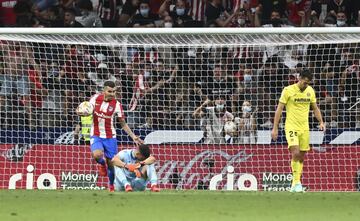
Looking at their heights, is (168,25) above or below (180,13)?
below

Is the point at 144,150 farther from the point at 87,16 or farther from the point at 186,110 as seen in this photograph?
the point at 87,16

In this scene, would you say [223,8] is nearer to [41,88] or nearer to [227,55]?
[227,55]

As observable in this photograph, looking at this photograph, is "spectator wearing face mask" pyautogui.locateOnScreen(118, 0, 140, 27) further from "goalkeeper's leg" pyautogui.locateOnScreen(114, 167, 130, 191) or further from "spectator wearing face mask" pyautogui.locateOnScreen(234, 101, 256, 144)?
"goalkeeper's leg" pyautogui.locateOnScreen(114, 167, 130, 191)

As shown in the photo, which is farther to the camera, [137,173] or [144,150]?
[137,173]

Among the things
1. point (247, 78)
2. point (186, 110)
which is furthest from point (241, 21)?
point (186, 110)

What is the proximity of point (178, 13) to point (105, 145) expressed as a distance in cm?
648

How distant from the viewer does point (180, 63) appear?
64.1 ft

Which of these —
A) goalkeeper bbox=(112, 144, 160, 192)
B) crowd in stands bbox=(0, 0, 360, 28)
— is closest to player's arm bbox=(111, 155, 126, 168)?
goalkeeper bbox=(112, 144, 160, 192)

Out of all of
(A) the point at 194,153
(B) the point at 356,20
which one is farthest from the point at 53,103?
(B) the point at 356,20

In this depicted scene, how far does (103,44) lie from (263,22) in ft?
18.1

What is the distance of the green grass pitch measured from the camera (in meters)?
11.1

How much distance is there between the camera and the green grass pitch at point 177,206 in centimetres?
1112

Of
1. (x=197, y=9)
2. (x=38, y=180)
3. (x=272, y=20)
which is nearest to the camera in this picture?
(x=38, y=180)

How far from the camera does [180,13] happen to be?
22.8 meters
